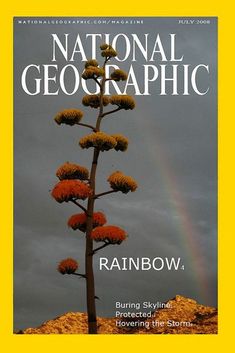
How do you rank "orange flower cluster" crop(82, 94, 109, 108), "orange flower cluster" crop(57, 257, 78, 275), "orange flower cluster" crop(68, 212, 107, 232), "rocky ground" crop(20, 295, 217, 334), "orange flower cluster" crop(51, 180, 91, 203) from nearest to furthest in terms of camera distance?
"orange flower cluster" crop(51, 180, 91, 203) → "orange flower cluster" crop(57, 257, 78, 275) → "orange flower cluster" crop(68, 212, 107, 232) → "rocky ground" crop(20, 295, 217, 334) → "orange flower cluster" crop(82, 94, 109, 108)

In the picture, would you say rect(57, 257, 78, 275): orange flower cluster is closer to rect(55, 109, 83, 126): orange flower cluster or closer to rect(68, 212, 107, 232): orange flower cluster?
rect(68, 212, 107, 232): orange flower cluster

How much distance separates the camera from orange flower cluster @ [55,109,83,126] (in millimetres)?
7953

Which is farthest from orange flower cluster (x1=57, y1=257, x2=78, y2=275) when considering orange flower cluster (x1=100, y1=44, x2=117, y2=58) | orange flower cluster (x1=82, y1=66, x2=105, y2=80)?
orange flower cluster (x1=100, y1=44, x2=117, y2=58)

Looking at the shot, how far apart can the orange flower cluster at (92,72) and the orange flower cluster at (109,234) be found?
5.36ft

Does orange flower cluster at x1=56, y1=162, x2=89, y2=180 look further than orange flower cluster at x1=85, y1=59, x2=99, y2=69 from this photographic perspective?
No

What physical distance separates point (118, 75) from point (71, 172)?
1207 millimetres

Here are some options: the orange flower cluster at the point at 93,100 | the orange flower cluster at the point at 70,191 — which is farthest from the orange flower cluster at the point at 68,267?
the orange flower cluster at the point at 93,100

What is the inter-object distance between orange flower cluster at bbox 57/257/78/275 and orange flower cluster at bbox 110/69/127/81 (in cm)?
204

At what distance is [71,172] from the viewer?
7828mm

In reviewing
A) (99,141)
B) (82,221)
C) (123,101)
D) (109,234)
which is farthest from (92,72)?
(109,234)

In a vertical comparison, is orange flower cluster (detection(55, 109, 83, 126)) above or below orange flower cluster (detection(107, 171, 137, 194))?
above

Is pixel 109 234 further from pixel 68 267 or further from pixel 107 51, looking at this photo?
pixel 107 51

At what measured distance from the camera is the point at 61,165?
8117mm

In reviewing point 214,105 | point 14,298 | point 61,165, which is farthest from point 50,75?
point 14,298
